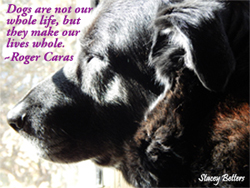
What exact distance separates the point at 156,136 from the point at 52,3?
1288 millimetres

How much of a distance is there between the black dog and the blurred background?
0.63m

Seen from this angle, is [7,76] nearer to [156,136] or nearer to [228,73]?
[156,136]

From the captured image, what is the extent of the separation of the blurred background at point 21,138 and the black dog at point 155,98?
63cm

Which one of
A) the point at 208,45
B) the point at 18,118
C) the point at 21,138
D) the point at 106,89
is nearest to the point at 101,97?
the point at 106,89

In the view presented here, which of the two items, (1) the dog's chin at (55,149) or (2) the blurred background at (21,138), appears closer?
(1) the dog's chin at (55,149)

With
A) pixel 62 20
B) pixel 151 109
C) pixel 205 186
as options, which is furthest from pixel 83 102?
pixel 62 20

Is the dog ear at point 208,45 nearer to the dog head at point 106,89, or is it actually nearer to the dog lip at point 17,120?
the dog head at point 106,89

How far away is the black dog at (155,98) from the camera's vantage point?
0.89 meters

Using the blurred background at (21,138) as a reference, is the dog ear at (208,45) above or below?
above

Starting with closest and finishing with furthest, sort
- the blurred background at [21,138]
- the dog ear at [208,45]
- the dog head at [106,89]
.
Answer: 1. the dog ear at [208,45]
2. the dog head at [106,89]
3. the blurred background at [21,138]

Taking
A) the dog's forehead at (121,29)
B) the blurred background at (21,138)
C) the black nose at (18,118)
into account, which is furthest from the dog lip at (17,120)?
the blurred background at (21,138)

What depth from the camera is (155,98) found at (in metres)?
1.07

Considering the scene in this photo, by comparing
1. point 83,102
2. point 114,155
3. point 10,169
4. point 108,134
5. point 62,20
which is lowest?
point 10,169

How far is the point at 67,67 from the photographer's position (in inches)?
49.9
